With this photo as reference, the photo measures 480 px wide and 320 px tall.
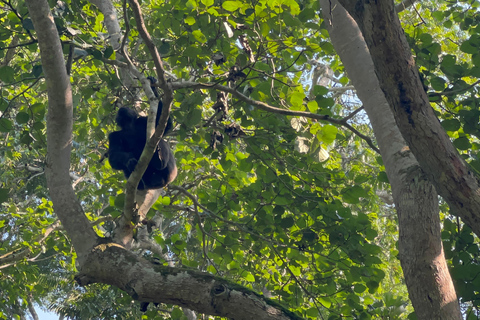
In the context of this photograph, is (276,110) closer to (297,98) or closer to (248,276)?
(297,98)

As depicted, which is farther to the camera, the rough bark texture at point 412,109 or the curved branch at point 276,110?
the curved branch at point 276,110

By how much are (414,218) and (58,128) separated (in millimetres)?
2845

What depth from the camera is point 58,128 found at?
11.8 feet

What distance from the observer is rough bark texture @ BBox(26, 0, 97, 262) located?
3318 millimetres

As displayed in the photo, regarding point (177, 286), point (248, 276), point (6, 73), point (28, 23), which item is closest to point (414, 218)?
point (177, 286)

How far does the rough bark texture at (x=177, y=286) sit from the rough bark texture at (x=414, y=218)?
0.85 metres

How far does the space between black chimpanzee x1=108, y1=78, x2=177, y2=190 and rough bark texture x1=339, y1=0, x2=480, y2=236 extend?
3314 millimetres

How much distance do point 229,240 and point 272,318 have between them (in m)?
1.96

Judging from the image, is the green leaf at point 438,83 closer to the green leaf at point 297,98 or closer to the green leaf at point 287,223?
the green leaf at point 297,98

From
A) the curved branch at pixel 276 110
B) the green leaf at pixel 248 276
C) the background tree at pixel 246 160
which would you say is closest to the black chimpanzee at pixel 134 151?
the background tree at pixel 246 160

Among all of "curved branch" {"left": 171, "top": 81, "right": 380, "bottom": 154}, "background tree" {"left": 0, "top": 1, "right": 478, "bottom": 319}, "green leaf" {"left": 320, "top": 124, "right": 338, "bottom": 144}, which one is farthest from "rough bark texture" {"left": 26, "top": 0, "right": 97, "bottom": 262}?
"green leaf" {"left": 320, "top": 124, "right": 338, "bottom": 144}

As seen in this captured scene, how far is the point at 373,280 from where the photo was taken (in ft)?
13.3

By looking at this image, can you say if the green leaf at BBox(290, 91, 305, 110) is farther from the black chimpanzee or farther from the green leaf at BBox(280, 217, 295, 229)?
the black chimpanzee

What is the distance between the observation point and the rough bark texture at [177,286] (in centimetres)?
288
